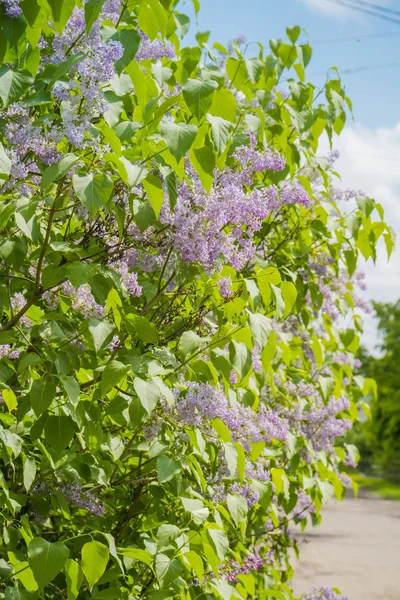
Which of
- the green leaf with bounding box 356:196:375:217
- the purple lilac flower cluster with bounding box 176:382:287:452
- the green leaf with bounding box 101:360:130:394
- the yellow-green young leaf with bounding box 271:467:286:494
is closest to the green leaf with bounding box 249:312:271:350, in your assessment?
the purple lilac flower cluster with bounding box 176:382:287:452

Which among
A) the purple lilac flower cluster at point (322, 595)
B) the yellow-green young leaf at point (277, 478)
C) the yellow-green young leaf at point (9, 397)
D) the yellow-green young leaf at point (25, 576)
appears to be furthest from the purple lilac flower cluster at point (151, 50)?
the purple lilac flower cluster at point (322, 595)

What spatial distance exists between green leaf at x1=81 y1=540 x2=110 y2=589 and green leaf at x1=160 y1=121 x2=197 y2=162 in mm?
964

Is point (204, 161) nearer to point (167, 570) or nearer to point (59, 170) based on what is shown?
point (59, 170)

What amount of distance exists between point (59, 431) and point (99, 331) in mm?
293

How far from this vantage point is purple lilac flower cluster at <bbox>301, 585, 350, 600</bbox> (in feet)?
13.0

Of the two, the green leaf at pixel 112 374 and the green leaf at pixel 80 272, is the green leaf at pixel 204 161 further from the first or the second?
the green leaf at pixel 112 374

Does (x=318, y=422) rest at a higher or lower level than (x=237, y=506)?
higher

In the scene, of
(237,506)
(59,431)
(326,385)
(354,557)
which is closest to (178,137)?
(59,431)

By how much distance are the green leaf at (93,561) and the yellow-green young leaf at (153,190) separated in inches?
32.9

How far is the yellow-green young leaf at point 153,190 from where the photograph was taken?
181cm

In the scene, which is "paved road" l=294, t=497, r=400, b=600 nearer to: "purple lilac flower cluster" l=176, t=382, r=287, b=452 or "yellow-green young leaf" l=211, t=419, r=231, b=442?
"purple lilac flower cluster" l=176, t=382, r=287, b=452

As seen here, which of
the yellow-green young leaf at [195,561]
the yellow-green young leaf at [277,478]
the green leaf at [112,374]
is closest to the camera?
the green leaf at [112,374]

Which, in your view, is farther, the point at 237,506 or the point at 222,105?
the point at 237,506

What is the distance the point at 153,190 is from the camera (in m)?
1.82
